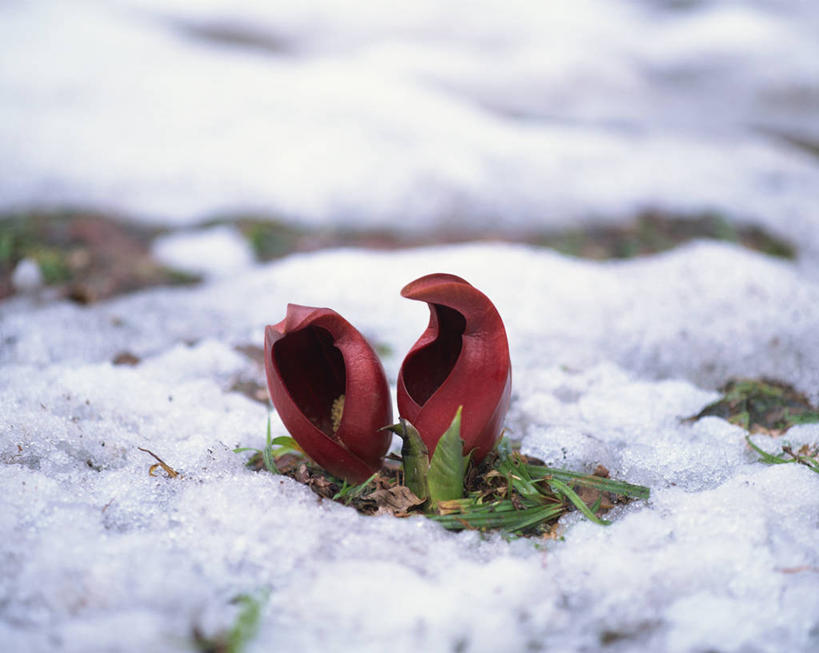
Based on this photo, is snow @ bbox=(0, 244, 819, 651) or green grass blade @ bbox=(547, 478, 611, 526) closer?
snow @ bbox=(0, 244, 819, 651)

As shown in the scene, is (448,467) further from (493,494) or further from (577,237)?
(577,237)

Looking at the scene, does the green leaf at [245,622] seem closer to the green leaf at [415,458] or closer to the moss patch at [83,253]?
the green leaf at [415,458]

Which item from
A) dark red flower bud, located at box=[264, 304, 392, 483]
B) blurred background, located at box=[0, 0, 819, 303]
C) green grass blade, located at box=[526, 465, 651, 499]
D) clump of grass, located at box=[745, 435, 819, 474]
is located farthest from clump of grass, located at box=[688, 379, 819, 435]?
blurred background, located at box=[0, 0, 819, 303]

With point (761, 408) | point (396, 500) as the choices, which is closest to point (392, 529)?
point (396, 500)

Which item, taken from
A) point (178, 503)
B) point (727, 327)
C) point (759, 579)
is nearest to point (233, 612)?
point (178, 503)

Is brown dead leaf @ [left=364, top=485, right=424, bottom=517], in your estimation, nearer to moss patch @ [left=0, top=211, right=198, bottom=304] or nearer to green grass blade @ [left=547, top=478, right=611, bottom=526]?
green grass blade @ [left=547, top=478, right=611, bottom=526]

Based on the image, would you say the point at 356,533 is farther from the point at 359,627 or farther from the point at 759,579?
the point at 759,579

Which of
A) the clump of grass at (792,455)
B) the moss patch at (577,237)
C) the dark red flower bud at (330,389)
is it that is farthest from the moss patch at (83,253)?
the clump of grass at (792,455)
